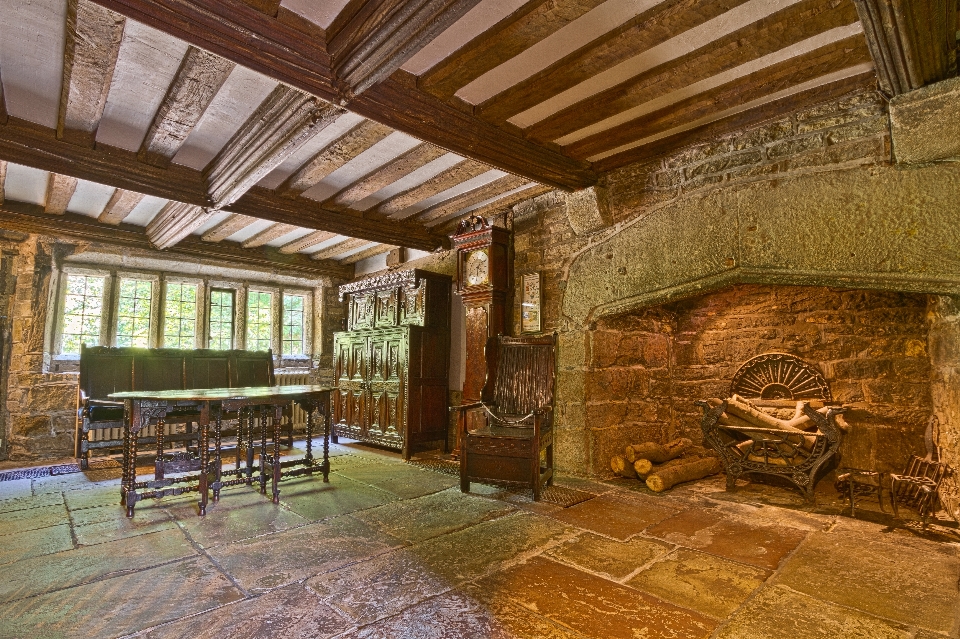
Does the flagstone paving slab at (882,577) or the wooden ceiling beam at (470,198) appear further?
the wooden ceiling beam at (470,198)

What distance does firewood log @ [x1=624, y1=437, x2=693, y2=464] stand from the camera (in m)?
4.81

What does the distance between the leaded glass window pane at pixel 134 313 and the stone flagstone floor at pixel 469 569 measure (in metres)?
3.24

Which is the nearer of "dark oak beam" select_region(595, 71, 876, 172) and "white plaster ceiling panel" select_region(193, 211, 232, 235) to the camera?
"dark oak beam" select_region(595, 71, 876, 172)

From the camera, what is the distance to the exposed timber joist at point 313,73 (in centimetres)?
241

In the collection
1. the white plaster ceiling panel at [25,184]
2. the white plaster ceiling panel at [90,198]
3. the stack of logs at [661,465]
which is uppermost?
the white plaster ceiling panel at [25,184]

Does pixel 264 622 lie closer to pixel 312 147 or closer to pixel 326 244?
pixel 312 147

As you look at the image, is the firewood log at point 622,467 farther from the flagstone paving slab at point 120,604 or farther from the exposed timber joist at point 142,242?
the exposed timber joist at point 142,242

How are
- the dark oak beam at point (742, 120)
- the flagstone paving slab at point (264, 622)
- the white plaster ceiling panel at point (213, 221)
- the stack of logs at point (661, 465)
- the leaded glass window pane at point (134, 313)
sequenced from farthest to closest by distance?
the leaded glass window pane at point (134, 313) → the white plaster ceiling panel at point (213, 221) → the stack of logs at point (661, 465) → the dark oak beam at point (742, 120) → the flagstone paving slab at point (264, 622)

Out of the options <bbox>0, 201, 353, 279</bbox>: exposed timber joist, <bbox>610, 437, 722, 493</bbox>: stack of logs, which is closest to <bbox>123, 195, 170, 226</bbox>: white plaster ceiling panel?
<bbox>0, 201, 353, 279</bbox>: exposed timber joist

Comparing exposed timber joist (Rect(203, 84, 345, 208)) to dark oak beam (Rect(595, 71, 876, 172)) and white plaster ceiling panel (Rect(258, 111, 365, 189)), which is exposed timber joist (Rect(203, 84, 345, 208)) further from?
dark oak beam (Rect(595, 71, 876, 172))

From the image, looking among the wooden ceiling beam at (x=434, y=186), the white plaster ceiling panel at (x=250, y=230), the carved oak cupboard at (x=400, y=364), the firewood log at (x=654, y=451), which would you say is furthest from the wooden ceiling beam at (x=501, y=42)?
the white plaster ceiling panel at (x=250, y=230)

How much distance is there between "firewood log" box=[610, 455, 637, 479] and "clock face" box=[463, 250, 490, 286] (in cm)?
236

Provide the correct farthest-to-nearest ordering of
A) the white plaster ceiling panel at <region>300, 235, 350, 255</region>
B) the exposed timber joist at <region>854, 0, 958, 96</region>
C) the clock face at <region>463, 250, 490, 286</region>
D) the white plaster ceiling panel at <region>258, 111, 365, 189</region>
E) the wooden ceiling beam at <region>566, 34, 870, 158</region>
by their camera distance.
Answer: the white plaster ceiling panel at <region>300, 235, 350, 255</region>
the clock face at <region>463, 250, 490, 286</region>
the white plaster ceiling panel at <region>258, 111, 365, 189</region>
the wooden ceiling beam at <region>566, 34, 870, 158</region>
the exposed timber joist at <region>854, 0, 958, 96</region>

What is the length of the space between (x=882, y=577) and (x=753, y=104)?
10.4ft
